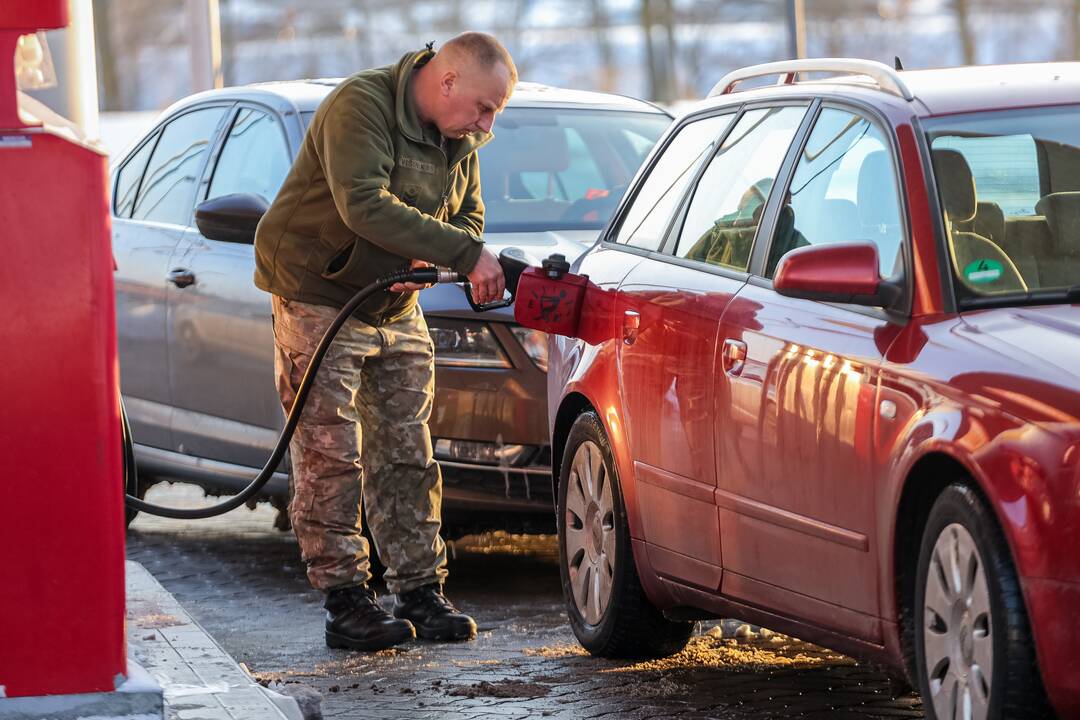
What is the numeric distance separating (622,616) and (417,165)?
1550mm

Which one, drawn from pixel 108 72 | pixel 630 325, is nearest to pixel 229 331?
pixel 630 325

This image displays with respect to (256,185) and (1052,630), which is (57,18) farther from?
(256,185)

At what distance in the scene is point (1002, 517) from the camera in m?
3.94

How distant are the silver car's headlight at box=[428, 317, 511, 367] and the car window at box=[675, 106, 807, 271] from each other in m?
1.36

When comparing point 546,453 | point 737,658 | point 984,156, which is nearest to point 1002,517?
point 984,156

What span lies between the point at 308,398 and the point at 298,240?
0.50 m

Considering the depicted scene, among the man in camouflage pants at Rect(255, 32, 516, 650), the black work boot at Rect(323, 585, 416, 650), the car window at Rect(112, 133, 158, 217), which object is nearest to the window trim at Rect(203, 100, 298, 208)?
the car window at Rect(112, 133, 158, 217)

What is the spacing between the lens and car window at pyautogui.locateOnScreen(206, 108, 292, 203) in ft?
26.6

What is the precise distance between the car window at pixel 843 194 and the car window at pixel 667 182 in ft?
2.52

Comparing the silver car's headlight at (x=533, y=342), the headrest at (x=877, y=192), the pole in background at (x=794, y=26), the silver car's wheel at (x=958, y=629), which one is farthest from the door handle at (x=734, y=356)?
the pole in background at (x=794, y=26)

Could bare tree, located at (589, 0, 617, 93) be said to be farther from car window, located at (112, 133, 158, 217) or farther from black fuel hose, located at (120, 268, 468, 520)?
black fuel hose, located at (120, 268, 468, 520)

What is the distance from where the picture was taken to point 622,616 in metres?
6.02

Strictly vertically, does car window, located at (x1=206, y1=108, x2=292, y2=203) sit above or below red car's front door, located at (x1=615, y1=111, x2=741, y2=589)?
above

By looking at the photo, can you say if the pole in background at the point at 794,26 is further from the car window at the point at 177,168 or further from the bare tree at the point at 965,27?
the bare tree at the point at 965,27
